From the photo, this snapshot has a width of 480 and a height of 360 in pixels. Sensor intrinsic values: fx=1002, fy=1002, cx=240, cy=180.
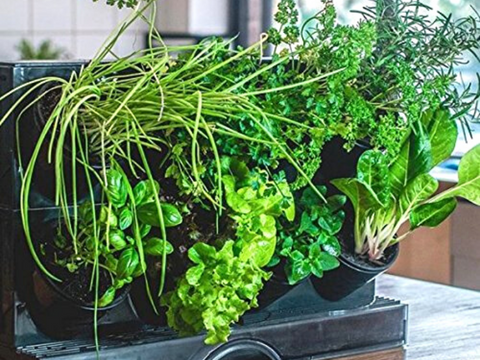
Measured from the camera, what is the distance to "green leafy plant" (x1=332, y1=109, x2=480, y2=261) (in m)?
Answer: 0.90

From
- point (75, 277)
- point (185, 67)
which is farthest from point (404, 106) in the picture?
point (75, 277)

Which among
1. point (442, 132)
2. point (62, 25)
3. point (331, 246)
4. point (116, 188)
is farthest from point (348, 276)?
point (62, 25)

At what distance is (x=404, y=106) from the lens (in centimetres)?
87

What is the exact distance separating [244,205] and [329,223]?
111mm

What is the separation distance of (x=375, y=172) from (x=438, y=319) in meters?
0.32

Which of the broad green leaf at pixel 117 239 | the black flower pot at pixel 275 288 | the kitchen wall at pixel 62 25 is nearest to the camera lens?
the broad green leaf at pixel 117 239

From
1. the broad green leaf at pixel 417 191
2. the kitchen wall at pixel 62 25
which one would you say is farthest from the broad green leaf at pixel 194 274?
the kitchen wall at pixel 62 25

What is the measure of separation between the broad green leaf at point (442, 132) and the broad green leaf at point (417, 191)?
4cm

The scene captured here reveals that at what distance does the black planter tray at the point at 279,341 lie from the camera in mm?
829

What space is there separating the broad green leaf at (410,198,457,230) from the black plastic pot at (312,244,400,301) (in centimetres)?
4

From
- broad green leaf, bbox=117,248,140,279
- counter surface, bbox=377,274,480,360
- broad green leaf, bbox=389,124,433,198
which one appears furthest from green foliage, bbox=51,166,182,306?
counter surface, bbox=377,274,480,360

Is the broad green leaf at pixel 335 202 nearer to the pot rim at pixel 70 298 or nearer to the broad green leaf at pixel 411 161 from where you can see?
the broad green leaf at pixel 411 161

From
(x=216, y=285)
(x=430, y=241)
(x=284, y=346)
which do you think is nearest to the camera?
(x=216, y=285)

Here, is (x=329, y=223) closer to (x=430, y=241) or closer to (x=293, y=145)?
(x=293, y=145)
